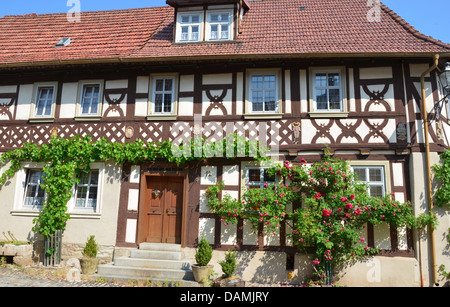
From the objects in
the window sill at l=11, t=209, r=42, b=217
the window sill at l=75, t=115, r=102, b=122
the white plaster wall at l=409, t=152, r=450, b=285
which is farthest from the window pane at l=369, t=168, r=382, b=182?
the window sill at l=11, t=209, r=42, b=217

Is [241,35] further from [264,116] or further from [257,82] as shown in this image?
[264,116]

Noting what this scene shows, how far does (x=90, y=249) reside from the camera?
9844mm

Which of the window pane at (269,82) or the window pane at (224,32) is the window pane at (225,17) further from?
the window pane at (269,82)

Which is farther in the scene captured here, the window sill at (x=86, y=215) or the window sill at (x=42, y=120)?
the window sill at (x=42, y=120)

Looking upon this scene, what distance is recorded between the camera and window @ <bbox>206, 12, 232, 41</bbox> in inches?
460

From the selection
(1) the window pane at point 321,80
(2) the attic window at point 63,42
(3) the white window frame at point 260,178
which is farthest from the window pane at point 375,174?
(2) the attic window at point 63,42

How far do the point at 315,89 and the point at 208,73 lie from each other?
3.20m

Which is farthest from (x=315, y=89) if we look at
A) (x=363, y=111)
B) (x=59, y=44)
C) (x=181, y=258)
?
(x=59, y=44)

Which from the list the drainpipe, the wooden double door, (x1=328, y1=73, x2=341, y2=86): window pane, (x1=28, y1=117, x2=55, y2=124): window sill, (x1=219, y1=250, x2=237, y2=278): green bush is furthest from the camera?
(x1=28, y1=117, x2=55, y2=124): window sill

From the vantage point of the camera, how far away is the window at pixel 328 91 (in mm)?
10336

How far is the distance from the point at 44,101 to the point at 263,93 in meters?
7.16

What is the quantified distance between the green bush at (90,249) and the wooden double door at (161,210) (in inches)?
48.2

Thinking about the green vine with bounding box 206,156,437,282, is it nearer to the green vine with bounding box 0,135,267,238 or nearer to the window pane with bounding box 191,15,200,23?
the green vine with bounding box 0,135,267,238

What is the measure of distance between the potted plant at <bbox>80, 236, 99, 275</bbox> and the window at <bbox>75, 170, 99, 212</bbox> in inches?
50.4
